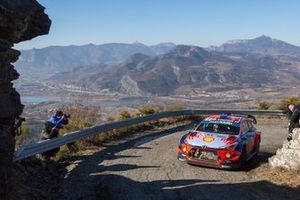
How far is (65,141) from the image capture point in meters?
16.7

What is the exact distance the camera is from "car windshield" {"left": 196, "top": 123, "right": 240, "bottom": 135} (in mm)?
16555

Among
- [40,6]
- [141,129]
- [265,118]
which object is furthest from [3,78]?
[265,118]

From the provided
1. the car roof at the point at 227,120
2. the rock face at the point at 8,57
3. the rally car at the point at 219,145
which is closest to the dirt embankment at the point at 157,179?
the rally car at the point at 219,145

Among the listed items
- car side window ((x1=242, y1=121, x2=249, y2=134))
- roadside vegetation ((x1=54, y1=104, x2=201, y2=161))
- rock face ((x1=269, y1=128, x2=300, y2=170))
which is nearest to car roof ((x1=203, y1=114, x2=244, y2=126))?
car side window ((x1=242, y1=121, x2=249, y2=134))

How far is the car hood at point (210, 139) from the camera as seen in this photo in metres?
15.4

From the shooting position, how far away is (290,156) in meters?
15.2

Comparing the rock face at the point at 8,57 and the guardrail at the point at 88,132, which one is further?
the guardrail at the point at 88,132

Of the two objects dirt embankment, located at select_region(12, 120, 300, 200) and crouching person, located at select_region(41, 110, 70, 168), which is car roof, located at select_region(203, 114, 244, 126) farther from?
crouching person, located at select_region(41, 110, 70, 168)

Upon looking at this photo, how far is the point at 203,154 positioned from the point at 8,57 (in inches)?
291

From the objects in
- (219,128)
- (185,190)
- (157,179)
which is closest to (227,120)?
(219,128)

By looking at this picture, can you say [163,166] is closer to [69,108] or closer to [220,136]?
[220,136]

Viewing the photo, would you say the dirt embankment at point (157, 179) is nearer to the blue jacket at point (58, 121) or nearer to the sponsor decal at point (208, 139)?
the sponsor decal at point (208, 139)

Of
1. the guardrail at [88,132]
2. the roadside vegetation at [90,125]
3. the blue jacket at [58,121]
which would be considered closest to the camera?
the guardrail at [88,132]

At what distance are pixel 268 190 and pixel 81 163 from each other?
5974mm
